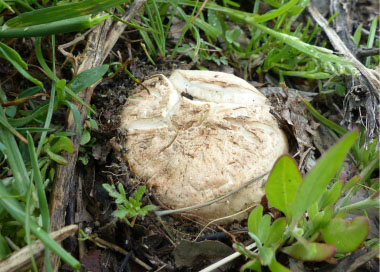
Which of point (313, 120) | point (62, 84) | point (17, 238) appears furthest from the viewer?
point (313, 120)

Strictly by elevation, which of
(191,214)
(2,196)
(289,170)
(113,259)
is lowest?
(113,259)

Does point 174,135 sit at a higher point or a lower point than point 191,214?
higher

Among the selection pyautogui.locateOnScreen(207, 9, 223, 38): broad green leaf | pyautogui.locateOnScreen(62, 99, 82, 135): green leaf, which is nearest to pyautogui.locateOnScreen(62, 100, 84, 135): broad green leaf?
pyautogui.locateOnScreen(62, 99, 82, 135): green leaf

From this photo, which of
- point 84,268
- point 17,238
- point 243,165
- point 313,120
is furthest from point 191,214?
point 313,120

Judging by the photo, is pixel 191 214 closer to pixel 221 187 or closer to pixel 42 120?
pixel 221 187

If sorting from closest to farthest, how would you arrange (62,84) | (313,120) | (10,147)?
(10,147) → (62,84) → (313,120)

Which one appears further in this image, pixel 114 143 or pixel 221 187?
A: pixel 114 143
